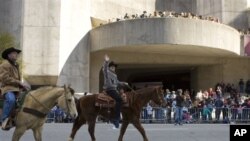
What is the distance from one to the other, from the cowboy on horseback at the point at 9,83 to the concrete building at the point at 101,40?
21803mm

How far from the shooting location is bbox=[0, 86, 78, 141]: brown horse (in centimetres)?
868

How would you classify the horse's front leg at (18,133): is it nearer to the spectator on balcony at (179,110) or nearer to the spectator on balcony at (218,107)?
the spectator on balcony at (179,110)

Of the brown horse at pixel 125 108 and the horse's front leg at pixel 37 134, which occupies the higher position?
the brown horse at pixel 125 108

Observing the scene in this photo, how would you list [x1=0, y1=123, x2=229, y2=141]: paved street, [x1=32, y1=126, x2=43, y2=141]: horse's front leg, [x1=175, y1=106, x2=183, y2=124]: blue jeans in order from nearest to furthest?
[x1=32, y1=126, x2=43, y2=141]: horse's front leg
[x1=0, y1=123, x2=229, y2=141]: paved street
[x1=175, y1=106, x2=183, y2=124]: blue jeans

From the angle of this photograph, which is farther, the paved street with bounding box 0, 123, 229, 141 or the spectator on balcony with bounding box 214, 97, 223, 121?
the spectator on balcony with bounding box 214, 97, 223, 121

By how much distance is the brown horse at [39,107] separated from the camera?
28.5ft

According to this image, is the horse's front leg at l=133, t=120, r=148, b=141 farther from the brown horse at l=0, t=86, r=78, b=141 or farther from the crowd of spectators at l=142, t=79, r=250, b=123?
the crowd of spectators at l=142, t=79, r=250, b=123

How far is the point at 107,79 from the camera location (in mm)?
11875

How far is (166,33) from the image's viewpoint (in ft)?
98.9

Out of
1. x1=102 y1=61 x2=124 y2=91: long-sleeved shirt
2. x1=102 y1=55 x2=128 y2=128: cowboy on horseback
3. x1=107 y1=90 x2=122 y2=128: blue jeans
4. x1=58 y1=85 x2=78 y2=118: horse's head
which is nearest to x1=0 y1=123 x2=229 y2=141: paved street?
x1=107 y1=90 x2=122 y2=128: blue jeans

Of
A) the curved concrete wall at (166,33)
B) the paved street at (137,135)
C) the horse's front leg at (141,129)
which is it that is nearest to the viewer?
the horse's front leg at (141,129)

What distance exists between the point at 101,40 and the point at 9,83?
24.6m

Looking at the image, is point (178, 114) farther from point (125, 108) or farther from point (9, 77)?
point (9, 77)

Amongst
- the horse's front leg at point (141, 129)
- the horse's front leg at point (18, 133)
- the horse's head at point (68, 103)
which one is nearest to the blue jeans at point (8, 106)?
the horse's front leg at point (18, 133)
